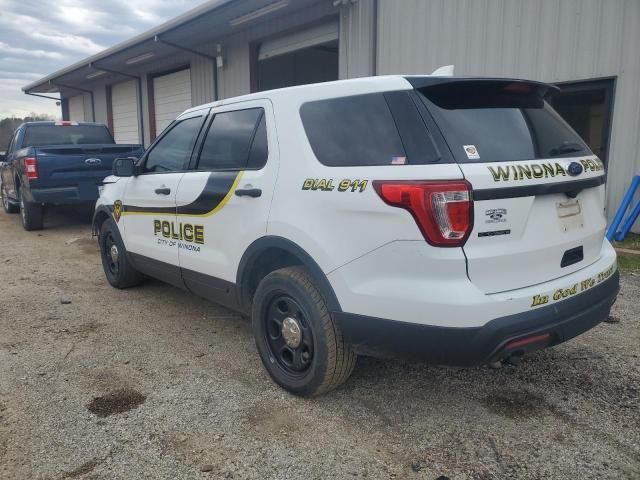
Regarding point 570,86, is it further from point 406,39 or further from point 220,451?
point 220,451

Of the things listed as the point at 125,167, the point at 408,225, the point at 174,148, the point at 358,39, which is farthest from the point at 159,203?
the point at 358,39

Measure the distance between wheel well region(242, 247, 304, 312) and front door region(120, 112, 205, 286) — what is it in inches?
36.4

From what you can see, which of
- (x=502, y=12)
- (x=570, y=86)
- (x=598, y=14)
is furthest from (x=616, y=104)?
(x=502, y=12)

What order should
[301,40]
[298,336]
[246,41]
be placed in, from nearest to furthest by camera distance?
[298,336]
[301,40]
[246,41]

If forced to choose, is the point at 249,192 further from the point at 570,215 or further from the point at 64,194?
the point at 64,194

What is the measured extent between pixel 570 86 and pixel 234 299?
6.10 m

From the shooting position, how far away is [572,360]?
143 inches

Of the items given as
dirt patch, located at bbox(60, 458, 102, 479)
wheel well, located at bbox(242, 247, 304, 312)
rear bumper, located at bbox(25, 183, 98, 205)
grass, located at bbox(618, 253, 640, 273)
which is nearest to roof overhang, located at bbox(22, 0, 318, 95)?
rear bumper, located at bbox(25, 183, 98, 205)

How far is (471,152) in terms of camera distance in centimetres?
251

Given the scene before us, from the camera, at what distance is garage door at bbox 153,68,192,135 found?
598 inches

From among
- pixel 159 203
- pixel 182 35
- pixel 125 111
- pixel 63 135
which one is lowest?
pixel 159 203

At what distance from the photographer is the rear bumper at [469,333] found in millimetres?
2406

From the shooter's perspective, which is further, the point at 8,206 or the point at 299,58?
the point at 299,58

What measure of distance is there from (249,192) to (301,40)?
872 cm
